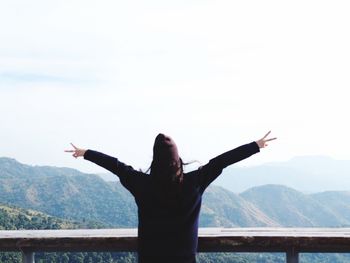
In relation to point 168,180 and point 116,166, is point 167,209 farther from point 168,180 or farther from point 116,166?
point 116,166

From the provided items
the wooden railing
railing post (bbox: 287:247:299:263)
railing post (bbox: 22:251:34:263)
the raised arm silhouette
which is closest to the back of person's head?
the raised arm silhouette

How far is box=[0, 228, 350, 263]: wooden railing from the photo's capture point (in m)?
2.90

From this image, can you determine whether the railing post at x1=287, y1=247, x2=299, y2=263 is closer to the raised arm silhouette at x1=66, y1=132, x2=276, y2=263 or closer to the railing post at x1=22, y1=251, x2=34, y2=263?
the raised arm silhouette at x1=66, y1=132, x2=276, y2=263

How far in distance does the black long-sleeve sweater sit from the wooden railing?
0.56ft

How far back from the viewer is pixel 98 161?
10.7 ft

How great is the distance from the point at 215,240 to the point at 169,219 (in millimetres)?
309

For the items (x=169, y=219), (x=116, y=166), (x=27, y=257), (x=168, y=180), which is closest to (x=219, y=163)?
(x=168, y=180)

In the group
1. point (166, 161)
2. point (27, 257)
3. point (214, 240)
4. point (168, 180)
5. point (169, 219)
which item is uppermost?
point (166, 161)

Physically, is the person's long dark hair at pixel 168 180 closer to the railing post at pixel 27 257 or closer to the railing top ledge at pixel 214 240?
the railing top ledge at pixel 214 240

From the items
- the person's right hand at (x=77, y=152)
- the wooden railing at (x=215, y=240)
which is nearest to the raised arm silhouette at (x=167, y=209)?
the wooden railing at (x=215, y=240)

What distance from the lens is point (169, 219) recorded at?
289cm

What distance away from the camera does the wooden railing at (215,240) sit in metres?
2.90

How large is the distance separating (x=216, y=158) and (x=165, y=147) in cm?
35

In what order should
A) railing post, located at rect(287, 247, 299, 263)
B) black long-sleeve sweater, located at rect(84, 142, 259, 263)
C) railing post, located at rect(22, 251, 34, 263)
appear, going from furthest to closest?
railing post, located at rect(22, 251, 34, 263) → railing post, located at rect(287, 247, 299, 263) → black long-sleeve sweater, located at rect(84, 142, 259, 263)
